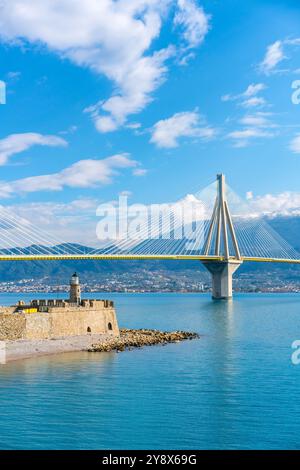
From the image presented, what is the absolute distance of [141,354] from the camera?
A: 25.0 meters

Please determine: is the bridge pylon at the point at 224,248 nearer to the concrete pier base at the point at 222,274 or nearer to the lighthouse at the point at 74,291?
the concrete pier base at the point at 222,274

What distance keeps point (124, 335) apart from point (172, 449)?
18.4m

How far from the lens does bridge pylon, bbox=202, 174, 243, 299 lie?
205 feet

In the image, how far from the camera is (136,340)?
93.4 ft

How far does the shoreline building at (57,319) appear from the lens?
79.8 feet

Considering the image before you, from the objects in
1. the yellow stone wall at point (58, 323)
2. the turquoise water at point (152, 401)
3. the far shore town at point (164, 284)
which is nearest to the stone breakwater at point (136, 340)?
the turquoise water at point (152, 401)

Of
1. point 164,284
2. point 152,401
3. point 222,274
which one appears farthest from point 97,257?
point 164,284

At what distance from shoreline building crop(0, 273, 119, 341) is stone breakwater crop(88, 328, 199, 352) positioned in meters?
1.14

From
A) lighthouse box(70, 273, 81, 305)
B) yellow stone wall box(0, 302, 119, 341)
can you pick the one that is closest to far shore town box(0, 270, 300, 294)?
lighthouse box(70, 273, 81, 305)

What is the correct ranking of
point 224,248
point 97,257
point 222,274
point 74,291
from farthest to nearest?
point 222,274 < point 224,248 < point 97,257 < point 74,291

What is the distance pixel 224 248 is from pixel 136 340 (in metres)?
35.7

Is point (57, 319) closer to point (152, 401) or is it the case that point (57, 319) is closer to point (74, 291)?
point (74, 291)
